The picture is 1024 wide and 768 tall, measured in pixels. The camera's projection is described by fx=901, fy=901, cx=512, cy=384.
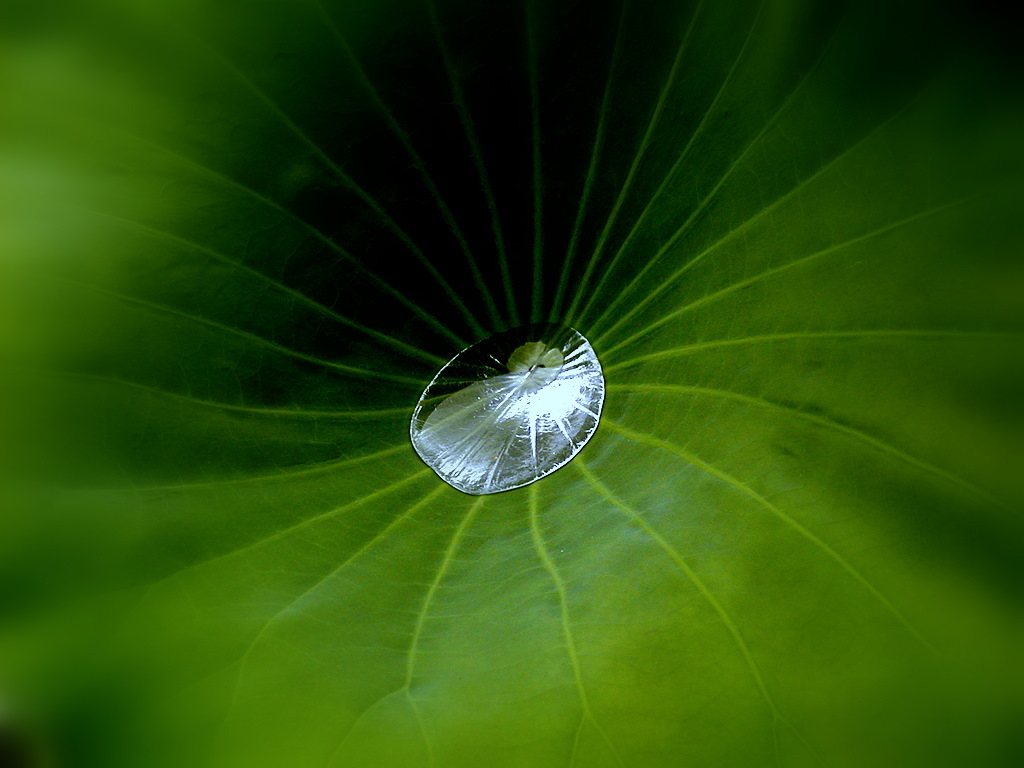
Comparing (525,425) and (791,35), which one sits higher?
(791,35)

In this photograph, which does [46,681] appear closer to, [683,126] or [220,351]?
[220,351]

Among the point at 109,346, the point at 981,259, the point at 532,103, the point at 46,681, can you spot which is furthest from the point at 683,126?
the point at 46,681

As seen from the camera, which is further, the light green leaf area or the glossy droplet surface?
the glossy droplet surface

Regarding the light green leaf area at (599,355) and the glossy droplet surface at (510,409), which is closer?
the light green leaf area at (599,355)
